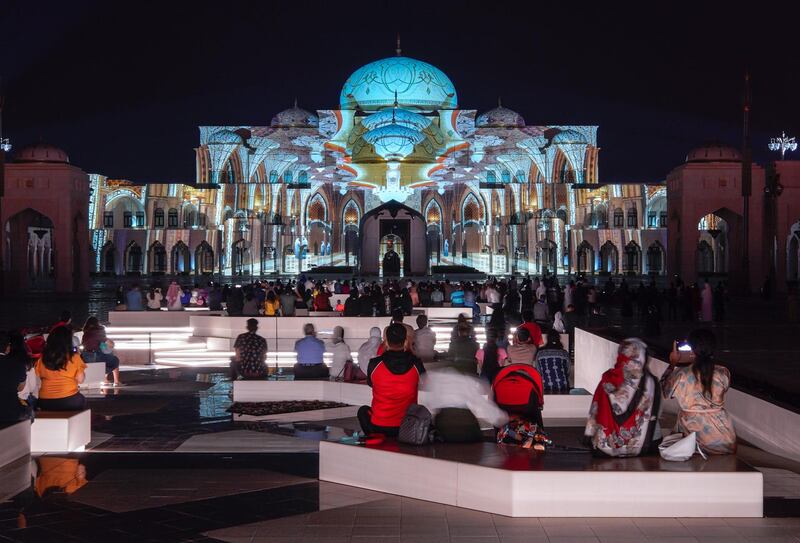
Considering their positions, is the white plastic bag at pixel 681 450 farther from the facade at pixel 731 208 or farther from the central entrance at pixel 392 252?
the central entrance at pixel 392 252

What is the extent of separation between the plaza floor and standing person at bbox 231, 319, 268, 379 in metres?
2.79

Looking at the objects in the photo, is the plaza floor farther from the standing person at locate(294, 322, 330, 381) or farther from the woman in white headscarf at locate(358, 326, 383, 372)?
the standing person at locate(294, 322, 330, 381)

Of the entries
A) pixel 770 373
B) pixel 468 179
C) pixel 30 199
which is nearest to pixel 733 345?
pixel 770 373

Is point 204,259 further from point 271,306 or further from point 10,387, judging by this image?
point 10,387

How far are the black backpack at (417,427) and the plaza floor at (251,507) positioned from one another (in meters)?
0.43

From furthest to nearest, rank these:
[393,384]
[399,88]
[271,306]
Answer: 1. [399,88]
2. [271,306]
3. [393,384]

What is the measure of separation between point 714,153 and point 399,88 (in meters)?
26.6

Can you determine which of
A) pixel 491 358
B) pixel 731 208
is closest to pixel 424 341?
pixel 491 358

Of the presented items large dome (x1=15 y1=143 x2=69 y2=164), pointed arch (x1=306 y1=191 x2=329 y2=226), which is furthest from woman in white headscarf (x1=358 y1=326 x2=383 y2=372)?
pointed arch (x1=306 y1=191 x2=329 y2=226)

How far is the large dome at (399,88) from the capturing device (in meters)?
60.4

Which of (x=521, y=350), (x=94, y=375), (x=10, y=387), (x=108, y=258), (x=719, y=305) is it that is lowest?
(x=94, y=375)

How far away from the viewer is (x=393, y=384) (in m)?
6.84

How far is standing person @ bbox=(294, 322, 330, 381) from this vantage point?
11.7 metres

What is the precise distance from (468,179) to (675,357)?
45486mm
